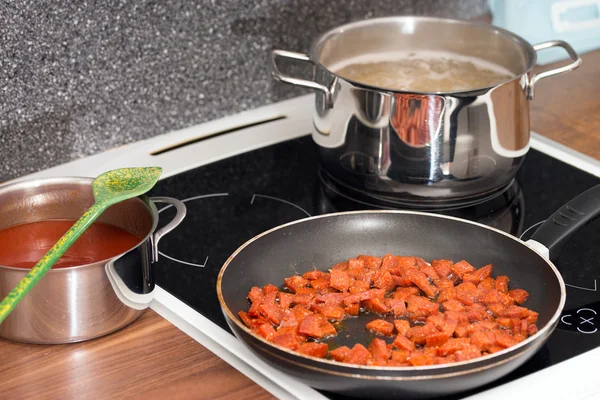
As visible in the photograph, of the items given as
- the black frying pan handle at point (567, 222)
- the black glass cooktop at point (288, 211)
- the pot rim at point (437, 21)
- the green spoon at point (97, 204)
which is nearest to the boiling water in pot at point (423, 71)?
the pot rim at point (437, 21)

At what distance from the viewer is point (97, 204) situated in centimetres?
79

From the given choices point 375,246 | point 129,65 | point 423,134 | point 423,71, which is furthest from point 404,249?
point 129,65

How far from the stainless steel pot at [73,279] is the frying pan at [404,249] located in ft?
0.30

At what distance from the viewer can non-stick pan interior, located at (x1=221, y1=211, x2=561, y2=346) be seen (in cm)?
86

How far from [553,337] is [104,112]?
2.24 feet

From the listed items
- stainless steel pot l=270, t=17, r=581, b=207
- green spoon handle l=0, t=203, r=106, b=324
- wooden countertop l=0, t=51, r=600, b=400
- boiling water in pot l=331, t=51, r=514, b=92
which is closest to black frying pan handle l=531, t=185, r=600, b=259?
stainless steel pot l=270, t=17, r=581, b=207

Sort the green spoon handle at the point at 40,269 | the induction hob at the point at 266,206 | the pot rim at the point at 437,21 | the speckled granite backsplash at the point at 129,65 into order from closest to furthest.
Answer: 1. the green spoon handle at the point at 40,269
2. the induction hob at the point at 266,206
3. the pot rim at the point at 437,21
4. the speckled granite backsplash at the point at 129,65

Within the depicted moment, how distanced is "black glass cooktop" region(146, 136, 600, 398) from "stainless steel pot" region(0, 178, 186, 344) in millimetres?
82

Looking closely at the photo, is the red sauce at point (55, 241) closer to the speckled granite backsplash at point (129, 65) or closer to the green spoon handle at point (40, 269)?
the green spoon handle at point (40, 269)

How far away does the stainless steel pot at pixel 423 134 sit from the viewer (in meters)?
0.93

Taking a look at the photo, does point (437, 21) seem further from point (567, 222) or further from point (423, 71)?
point (567, 222)

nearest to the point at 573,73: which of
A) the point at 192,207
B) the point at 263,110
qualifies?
the point at 263,110

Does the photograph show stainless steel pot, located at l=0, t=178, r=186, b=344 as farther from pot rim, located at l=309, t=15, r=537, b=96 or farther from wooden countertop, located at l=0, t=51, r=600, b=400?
pot rim, located at l=309, t=15, r=537, b=96

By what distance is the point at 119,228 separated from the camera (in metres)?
0.87
